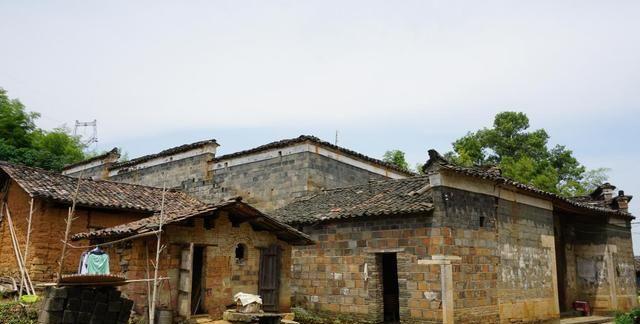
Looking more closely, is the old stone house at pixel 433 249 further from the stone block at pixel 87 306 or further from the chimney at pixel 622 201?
the stone block at pixel 87 306

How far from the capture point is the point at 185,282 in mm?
11578

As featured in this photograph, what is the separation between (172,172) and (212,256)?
12.1 m

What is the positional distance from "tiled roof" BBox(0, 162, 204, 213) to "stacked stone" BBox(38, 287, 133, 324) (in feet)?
14.1

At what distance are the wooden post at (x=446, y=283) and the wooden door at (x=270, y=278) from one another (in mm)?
3914

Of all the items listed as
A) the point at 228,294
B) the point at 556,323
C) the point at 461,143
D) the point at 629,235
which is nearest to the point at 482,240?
the point at 556,323

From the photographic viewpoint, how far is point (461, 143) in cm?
3938

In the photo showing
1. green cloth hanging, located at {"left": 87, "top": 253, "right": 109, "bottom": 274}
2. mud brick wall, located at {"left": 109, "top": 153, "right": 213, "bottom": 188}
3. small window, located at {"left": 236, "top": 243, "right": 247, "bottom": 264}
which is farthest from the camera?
mud brick wall, located at {"left": 109, "top": 153, "right": 213, "bottom": 188}

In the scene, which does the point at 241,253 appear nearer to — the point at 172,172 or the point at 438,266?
the point at 438,266

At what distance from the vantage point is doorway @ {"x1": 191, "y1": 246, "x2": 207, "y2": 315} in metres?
12.0

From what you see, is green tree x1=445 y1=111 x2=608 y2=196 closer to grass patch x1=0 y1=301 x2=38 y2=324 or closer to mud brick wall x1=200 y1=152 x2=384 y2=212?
mud brick wall x1=200 y1=152 x2=384 y2=212

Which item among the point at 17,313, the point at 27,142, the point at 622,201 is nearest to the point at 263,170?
the point at 17,313

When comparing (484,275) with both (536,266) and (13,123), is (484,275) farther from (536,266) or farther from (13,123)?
(13,123)

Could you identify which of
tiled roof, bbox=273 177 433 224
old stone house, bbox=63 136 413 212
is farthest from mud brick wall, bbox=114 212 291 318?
old stone house, bbox=63 136 413 212

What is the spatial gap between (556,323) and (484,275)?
4.29 m
